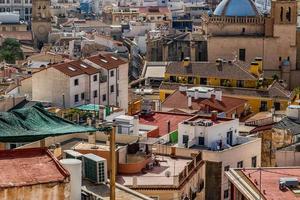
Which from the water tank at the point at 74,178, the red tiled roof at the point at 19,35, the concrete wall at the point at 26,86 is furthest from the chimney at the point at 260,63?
the water tank at the point at 74,178

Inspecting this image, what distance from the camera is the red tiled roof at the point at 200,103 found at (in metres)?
37.1

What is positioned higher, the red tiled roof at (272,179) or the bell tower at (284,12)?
the bell tower at (284,12)

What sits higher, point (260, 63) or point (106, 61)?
point (106, 61)

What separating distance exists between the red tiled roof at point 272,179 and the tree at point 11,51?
1943 inches

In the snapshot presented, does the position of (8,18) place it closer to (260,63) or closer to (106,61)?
(260,63)

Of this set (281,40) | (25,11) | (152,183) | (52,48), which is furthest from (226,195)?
(25,11)

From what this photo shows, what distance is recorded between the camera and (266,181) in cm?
1831

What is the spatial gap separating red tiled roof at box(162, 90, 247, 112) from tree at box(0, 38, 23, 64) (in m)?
30.0

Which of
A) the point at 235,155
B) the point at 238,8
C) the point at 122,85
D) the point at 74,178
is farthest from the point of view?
the point at 238,8

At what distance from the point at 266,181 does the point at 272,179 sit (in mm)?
262

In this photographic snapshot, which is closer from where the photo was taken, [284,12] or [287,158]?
[287,158]

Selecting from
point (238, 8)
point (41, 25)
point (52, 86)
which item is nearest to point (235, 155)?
point (52, 86)

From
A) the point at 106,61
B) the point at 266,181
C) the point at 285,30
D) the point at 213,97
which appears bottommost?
the point at 213,97

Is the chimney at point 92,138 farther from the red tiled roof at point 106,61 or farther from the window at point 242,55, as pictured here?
the window at point 242,55
